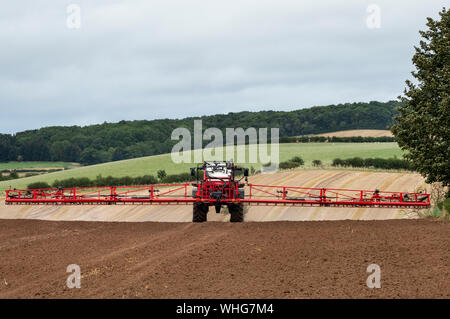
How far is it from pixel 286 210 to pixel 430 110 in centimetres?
1305

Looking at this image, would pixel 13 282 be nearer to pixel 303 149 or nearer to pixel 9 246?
pixel 9 246

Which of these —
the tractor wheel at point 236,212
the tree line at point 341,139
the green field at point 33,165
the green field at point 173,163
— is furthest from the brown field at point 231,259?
the green field at point 33,165

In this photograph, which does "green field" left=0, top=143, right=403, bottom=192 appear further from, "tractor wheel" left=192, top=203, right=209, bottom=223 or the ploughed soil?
the ploughed soil

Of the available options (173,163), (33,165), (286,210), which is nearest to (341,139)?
(173,163)

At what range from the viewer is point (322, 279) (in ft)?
46.8

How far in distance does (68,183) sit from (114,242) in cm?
4395

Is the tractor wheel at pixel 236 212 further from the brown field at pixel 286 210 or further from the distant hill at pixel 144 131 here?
the distant hill at pixel 144 131

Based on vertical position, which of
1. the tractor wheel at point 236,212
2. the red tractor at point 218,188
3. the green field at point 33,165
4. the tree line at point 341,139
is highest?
the tree line at point 341,139

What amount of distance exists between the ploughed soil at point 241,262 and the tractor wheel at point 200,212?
3221 mm

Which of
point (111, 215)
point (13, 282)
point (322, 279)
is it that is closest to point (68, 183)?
point (111, 215)

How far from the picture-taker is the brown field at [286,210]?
115 feet

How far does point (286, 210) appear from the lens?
122 ft

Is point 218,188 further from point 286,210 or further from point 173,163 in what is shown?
point 173,163
